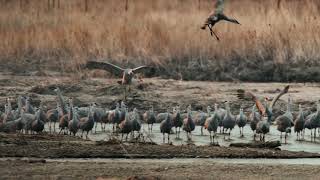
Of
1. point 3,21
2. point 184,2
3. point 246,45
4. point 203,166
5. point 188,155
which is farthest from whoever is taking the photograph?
point 184,2

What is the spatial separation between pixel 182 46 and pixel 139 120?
6.67m

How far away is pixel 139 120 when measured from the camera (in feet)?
61.0

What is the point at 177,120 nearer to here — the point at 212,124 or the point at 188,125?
the point at 188,125

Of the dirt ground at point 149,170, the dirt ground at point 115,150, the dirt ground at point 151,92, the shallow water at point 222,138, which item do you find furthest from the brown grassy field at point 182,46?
the dirt ground at point 149,170

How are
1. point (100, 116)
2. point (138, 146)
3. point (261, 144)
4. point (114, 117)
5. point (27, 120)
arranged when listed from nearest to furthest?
point (138, 146)
point (261, 144)
point (27, 120)
point (114, 117)
point (100, 116)

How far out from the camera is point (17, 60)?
24828 millimetres

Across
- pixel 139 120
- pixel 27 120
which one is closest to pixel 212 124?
pixel 139 120

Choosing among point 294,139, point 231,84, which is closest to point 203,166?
point 294,139

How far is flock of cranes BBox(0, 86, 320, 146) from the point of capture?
711 inches

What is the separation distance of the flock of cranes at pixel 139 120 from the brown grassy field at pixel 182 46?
459 centimetres

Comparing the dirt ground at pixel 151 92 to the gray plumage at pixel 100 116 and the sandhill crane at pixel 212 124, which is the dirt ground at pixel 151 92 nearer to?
the gray plumage at pixel 100 116

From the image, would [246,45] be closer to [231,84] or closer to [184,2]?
[231,84]

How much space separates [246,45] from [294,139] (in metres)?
6.69

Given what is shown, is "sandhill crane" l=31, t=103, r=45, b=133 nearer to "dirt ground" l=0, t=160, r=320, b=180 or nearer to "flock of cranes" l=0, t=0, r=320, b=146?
"flock of cranes" l=0, t=0, r=320, b=146
